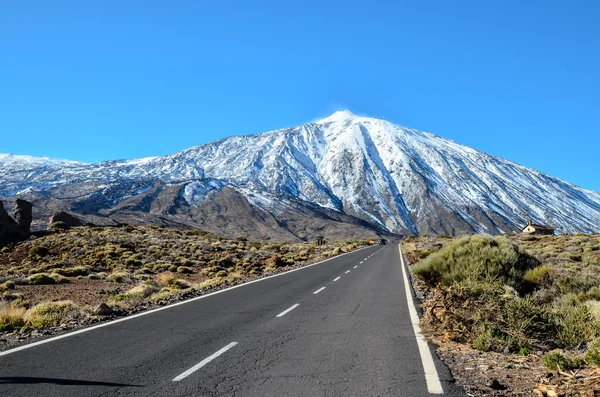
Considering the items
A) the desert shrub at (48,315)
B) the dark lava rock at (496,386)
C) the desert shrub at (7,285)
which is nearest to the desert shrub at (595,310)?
the dark lava rock at (496,386)

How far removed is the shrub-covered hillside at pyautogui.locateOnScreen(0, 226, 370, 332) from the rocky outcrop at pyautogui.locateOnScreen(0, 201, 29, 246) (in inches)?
58.0

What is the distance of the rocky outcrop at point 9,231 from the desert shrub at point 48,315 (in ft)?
111

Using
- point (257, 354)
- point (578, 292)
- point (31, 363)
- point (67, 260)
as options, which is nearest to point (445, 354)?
point (257, 354)

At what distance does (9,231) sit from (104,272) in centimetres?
2084

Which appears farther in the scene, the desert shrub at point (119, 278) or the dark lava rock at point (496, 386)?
the desert shrub at point (119, 278)

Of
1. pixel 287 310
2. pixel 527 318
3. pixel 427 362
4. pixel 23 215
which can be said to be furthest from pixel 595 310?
pixel 23 215

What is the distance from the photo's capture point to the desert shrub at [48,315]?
9.36 metres

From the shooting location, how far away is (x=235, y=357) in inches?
248

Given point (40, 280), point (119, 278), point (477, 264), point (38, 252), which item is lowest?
point (119, 278)

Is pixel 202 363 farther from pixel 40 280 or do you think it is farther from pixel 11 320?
pixel 40 280

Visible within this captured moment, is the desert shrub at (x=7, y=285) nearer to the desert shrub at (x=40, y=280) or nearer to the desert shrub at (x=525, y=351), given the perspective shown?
the desert shrub at (x=40, y=280)

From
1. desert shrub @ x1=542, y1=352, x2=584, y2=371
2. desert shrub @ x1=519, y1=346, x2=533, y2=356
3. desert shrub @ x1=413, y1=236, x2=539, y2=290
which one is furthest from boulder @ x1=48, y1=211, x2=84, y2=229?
desert shrub @ x1=542, y1=352, x2=584, y2=371

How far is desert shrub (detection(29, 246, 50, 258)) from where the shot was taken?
34500mm

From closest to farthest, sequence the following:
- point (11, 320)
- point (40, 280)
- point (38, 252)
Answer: point (11, 320) < point (40, 280) < point (38, 252)
